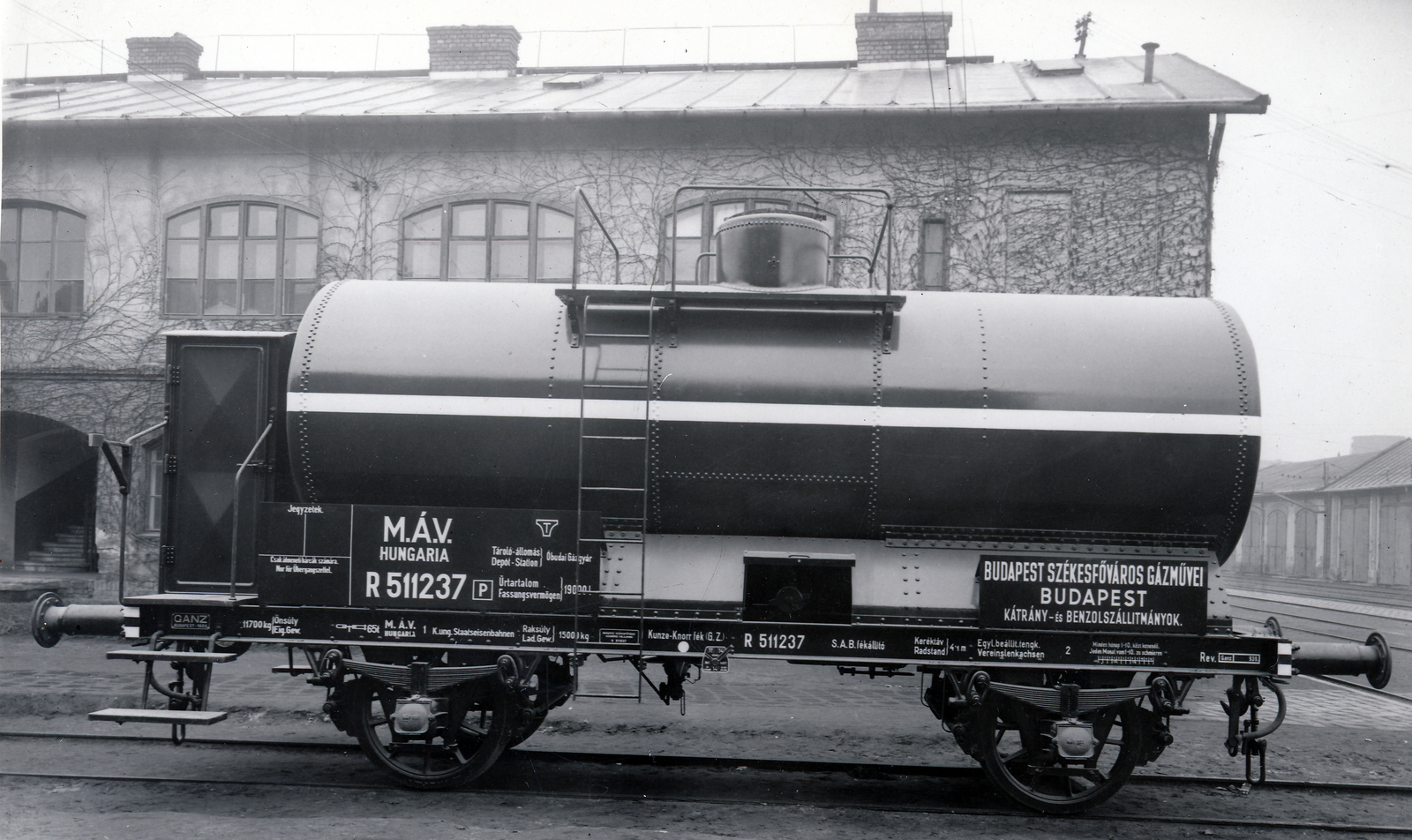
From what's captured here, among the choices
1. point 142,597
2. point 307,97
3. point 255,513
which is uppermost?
point 307,97

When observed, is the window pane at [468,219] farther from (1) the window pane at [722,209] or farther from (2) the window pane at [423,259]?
(1) the window pane at [722,209]

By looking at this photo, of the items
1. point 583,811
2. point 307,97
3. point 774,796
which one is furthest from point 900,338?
point 307,97

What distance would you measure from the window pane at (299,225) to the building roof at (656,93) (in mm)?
1473

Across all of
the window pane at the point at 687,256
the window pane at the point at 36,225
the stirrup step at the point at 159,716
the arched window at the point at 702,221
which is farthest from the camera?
the window pane at the point at 36,225

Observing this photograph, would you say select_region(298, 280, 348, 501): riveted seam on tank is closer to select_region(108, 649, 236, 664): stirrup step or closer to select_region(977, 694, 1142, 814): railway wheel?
select_region(108, 649, 236, 664): stirrup step

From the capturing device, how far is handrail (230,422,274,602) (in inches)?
268

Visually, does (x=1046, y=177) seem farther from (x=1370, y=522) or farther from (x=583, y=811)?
(x=1370, y=522)

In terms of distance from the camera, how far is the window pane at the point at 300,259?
14.9m

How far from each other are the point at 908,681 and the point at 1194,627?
6.38 metres

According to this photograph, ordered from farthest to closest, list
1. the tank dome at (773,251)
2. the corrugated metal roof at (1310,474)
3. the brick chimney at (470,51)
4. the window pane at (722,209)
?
the corrugated metal roof at (1310,474), the brick chimney at (470,51), the window pane at (722,209), the tank dome at (773,251)

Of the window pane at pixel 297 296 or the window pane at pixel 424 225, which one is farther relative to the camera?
the window pane at pixel 297 296

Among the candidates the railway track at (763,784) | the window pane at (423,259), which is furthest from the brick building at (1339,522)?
the window pane at (423,259)

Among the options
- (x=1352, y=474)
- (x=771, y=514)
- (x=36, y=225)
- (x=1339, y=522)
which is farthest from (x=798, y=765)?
(x=1339, y=522)

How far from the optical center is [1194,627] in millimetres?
6605
